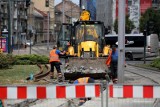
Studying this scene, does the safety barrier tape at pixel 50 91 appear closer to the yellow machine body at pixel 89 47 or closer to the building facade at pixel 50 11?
the yellow machine body at pixel 89 47

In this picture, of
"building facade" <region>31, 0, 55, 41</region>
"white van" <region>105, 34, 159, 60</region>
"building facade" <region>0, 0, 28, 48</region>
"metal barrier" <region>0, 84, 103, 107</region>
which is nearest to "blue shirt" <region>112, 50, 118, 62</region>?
"metal barrier" <region>0, 84, 103, 107</region>

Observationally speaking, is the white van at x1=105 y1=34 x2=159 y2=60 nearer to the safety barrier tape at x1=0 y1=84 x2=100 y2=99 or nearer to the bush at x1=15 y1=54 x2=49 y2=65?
the bush at x1=15 y1=54 x2=49 y2=65

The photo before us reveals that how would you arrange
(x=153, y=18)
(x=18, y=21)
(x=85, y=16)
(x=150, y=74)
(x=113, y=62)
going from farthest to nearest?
(x=18, y=21), (x=153, y=18), (x=85, y=16), (x=150, y=74), (x=113, y=62)

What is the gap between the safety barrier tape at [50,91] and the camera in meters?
9.32

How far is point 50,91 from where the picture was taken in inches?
369

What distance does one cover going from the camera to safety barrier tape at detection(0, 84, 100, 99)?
932 centimetres

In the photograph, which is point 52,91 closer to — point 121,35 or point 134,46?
point 121,35

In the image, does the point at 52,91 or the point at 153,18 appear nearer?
the point at 52,91

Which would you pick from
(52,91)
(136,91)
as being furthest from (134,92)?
(52,91)

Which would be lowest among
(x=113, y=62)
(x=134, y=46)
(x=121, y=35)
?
(x=134, y=46)

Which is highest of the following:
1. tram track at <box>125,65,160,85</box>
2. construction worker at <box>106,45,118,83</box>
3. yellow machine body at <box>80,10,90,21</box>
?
yellow machine body at <box>80,10,90,21</box>

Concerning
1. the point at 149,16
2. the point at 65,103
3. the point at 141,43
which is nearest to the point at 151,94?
the point at 65,103

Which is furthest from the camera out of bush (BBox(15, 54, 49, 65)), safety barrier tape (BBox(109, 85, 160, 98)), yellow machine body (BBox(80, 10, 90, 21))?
bush (BBox(15, 54, 49, 65))

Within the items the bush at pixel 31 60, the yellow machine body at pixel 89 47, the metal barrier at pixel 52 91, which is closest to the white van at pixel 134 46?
the bush at pixel 31 60
